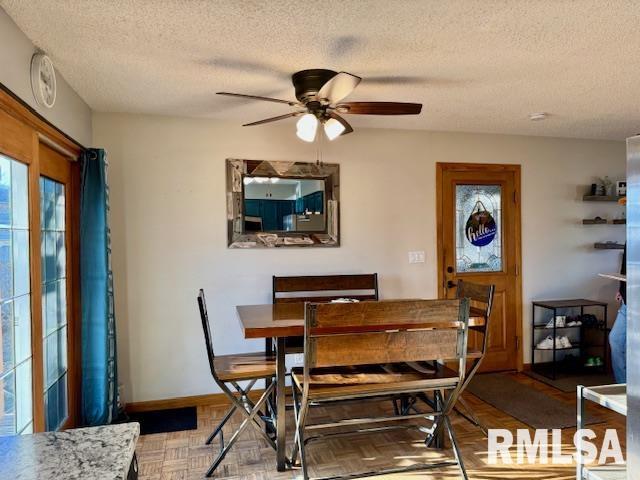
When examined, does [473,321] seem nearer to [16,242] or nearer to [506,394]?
[506,394]

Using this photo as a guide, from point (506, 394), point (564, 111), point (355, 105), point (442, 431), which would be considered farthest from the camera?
point (506, 394)

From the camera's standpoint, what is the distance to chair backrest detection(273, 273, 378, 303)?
138 inches

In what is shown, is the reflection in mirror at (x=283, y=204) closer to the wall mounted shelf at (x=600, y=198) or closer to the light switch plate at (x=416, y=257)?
the light switch plate at (x=416, y=257)

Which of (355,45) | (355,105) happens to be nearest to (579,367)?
(355,105)

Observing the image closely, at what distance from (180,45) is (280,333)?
4.96ft

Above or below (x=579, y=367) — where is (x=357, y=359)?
above

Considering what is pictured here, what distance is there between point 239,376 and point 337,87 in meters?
1.62

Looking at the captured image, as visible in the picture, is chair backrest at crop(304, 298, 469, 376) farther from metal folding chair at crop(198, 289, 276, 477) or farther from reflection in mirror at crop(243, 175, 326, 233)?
reflection in mirror at crop(243, 175, 326, 233)

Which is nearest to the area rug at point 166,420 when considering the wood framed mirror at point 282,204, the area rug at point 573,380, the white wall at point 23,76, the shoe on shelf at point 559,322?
the wood framed mirror at point 282,204

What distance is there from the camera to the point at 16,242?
2078mm

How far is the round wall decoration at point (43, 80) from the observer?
210cm

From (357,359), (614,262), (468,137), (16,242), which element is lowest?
(357,359)

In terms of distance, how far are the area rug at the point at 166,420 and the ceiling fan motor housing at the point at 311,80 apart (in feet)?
7.60

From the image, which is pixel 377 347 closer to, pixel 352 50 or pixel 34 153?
A: pixel 352 50
